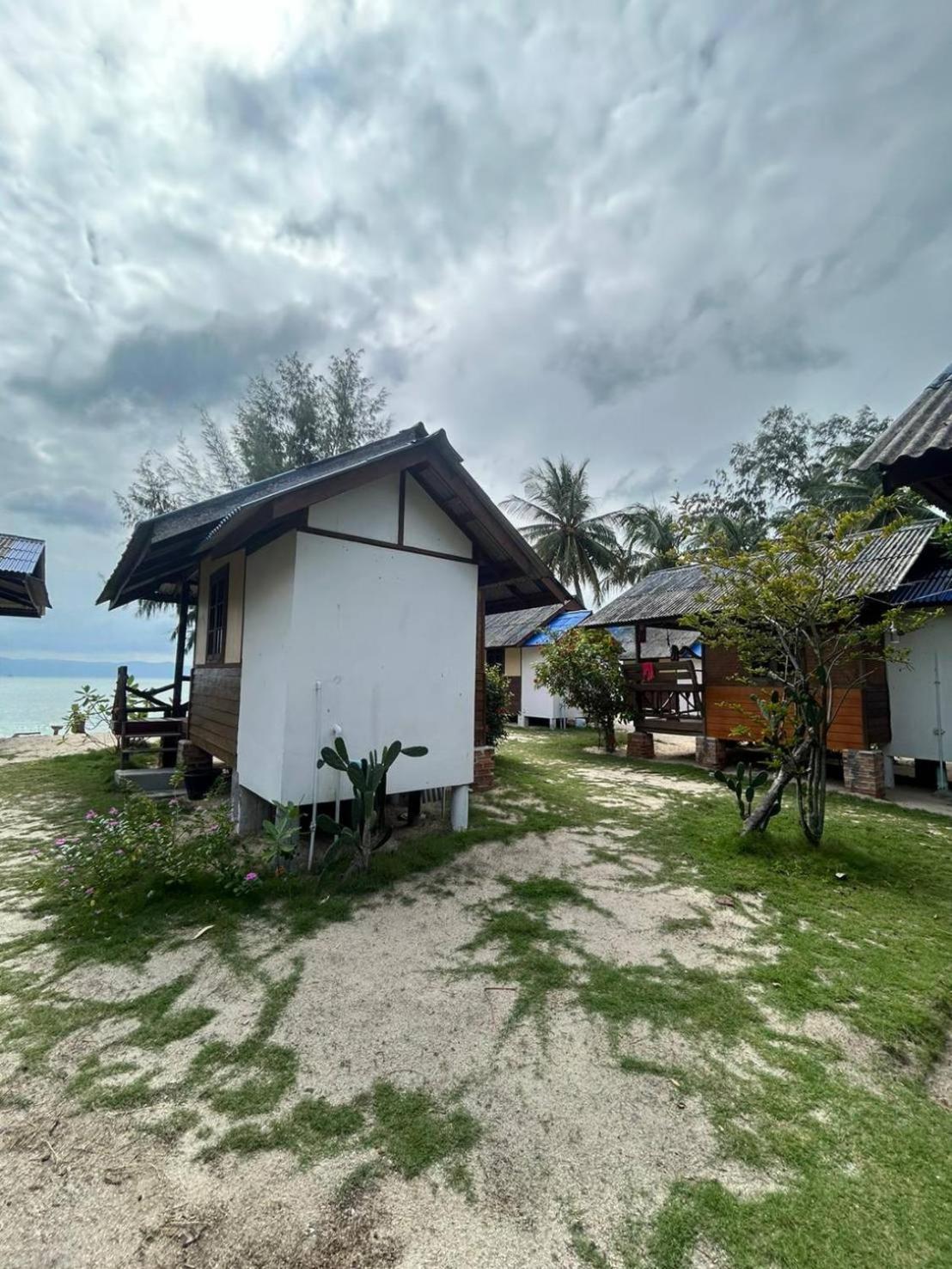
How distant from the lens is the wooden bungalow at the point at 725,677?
8.91 meters

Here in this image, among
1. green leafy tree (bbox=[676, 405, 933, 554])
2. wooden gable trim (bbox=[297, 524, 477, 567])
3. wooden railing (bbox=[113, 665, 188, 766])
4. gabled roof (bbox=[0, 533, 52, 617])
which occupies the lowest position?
wooden railing (bbox=[113, 665, 188, 766])

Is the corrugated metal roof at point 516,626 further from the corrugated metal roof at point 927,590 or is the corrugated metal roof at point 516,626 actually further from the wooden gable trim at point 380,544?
the wooden gable trim at point 380,544

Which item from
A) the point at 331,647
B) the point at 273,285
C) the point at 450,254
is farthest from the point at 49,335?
the point at 331,647

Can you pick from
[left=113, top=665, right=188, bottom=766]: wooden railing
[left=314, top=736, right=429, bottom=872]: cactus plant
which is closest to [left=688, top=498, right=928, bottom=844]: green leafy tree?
[left=314, top=736, right=429, bottom=872]: cactus plant

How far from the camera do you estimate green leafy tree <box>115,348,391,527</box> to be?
17062mm

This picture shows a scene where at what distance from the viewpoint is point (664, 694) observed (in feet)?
40.3

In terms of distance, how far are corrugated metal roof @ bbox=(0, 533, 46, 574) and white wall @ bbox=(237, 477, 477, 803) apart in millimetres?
5784

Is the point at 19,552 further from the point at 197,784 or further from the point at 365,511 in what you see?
the point at 365,511

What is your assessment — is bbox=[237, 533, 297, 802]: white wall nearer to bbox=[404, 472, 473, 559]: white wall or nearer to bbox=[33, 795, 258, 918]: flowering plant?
bbox=[33, 795, 258, 918]: flowering plant

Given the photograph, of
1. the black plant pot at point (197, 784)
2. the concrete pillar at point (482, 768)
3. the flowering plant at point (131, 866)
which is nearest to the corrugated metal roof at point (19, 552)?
the black plant pot at point (197, 784)

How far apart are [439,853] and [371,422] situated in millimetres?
18667

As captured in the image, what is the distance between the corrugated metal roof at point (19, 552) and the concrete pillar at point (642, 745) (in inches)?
513

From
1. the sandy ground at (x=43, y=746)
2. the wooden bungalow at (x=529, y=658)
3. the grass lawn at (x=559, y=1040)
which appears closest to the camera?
the grass lawn at (x=559, y=1040)

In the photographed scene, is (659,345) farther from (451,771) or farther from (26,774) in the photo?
(26,774)
